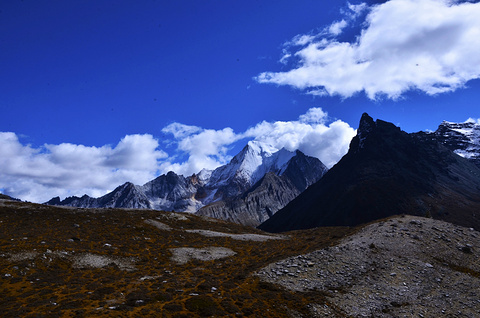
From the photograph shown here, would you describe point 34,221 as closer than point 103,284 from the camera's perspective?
No

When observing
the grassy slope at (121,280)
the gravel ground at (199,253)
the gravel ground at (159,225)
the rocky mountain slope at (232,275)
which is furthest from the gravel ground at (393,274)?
the gravel ground at (159,225)

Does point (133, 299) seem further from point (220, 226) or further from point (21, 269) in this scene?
point (220, 226)

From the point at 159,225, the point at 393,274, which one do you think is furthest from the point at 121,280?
the point at 159,225

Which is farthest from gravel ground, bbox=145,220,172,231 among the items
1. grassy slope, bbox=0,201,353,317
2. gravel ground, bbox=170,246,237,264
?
gravel ground, bbox=170,246,237,264

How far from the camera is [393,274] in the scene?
29.2 m

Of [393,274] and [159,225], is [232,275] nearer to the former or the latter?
[393,274]

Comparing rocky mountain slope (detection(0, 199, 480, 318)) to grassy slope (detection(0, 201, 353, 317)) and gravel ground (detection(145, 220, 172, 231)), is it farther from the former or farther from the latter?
gravel ground (detection(145, 220, 172, 231))

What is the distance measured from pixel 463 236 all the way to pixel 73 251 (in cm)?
5182

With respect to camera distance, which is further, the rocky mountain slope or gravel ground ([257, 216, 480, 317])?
gravel ground ([257, 216, 480, 317])

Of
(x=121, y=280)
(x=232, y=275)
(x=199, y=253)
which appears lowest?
(x=232, y=275)

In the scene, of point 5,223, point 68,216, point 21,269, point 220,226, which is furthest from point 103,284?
point 220,226

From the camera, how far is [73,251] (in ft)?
111

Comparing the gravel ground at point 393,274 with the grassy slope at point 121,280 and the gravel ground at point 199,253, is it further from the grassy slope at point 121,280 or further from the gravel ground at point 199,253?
the gravel ground at point 199,253

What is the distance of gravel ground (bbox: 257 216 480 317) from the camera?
23.9 m
